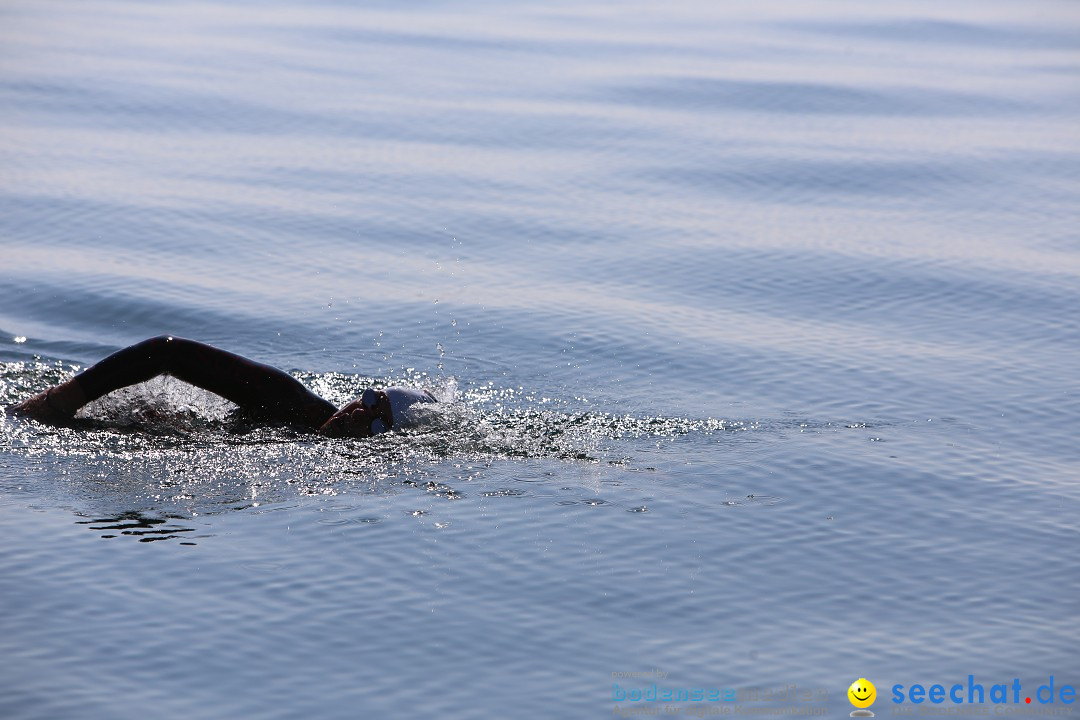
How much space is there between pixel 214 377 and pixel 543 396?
2726 millimetres

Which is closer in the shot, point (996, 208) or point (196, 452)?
point (196, 452)

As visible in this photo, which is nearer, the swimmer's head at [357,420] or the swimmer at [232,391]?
the swimmer at [232,391]

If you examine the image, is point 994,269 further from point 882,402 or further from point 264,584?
point 264,584

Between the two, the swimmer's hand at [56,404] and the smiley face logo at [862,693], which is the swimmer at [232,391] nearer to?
the swimmer's hand at [56,404]

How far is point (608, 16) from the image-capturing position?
40125 mm

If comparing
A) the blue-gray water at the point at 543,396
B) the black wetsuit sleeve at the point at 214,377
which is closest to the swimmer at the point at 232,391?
the black wetsuit sleeve at the point at 214,377

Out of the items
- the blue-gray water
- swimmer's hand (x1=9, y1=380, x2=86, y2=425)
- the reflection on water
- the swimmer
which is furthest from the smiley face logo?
swimmer's hand (x1=9, y1=380, x2=86, y2=425)

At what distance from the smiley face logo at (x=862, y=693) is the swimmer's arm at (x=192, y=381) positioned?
13.5 feet

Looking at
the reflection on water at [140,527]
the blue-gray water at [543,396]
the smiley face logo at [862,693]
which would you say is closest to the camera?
the smiley face logo at [862,693]

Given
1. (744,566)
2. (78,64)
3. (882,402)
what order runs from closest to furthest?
(744,566) < (882,402) < (78,64)

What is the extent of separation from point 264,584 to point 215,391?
2.10 metres

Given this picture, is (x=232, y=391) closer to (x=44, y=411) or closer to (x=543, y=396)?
(x=44, y=411)

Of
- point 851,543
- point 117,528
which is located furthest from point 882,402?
point 117,528

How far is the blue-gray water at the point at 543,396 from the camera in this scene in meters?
7.07
